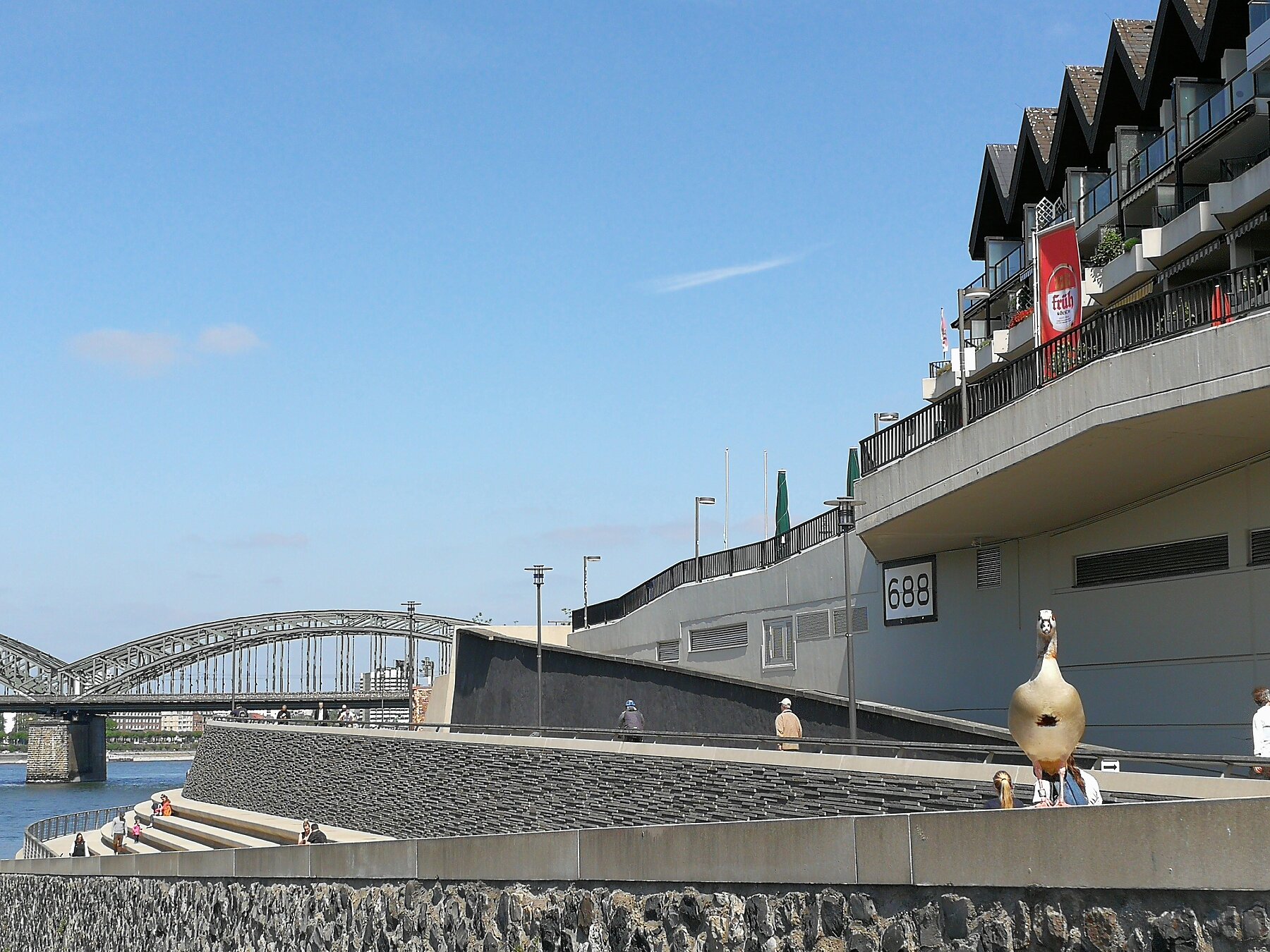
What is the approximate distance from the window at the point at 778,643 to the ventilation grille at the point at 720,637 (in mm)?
1151

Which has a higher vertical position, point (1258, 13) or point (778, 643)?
point (1258, 13)

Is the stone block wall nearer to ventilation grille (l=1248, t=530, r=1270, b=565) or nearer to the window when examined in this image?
ventilation grille (l=1248, t=530, r=1270, b=565)

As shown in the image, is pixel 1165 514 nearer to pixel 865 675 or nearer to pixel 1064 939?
pixel 865 675

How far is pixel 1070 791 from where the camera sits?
7.48 metres

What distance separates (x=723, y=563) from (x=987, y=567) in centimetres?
1216

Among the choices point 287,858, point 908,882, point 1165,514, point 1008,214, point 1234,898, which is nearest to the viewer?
point 1234,898

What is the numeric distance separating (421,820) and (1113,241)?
66.0ft

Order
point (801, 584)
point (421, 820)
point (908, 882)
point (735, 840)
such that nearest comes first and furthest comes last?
point (908, 882)
point (735, 840)
point (421, 820)
point (801, 584)

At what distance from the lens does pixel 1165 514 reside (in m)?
21.0

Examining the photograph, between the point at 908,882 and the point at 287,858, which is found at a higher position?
the point at 908,882

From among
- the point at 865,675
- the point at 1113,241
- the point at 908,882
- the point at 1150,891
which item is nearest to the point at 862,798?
the point at 908,882

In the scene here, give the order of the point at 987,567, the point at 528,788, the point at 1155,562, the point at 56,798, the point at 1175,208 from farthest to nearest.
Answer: the point at 56,798 < the point at 1175,208 < the point at 987,567 < the point at 528,788 < the point at 1155,562

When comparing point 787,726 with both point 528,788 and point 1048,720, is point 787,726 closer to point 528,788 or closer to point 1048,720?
point 528,788

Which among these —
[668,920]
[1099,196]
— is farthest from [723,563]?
[668,920]
